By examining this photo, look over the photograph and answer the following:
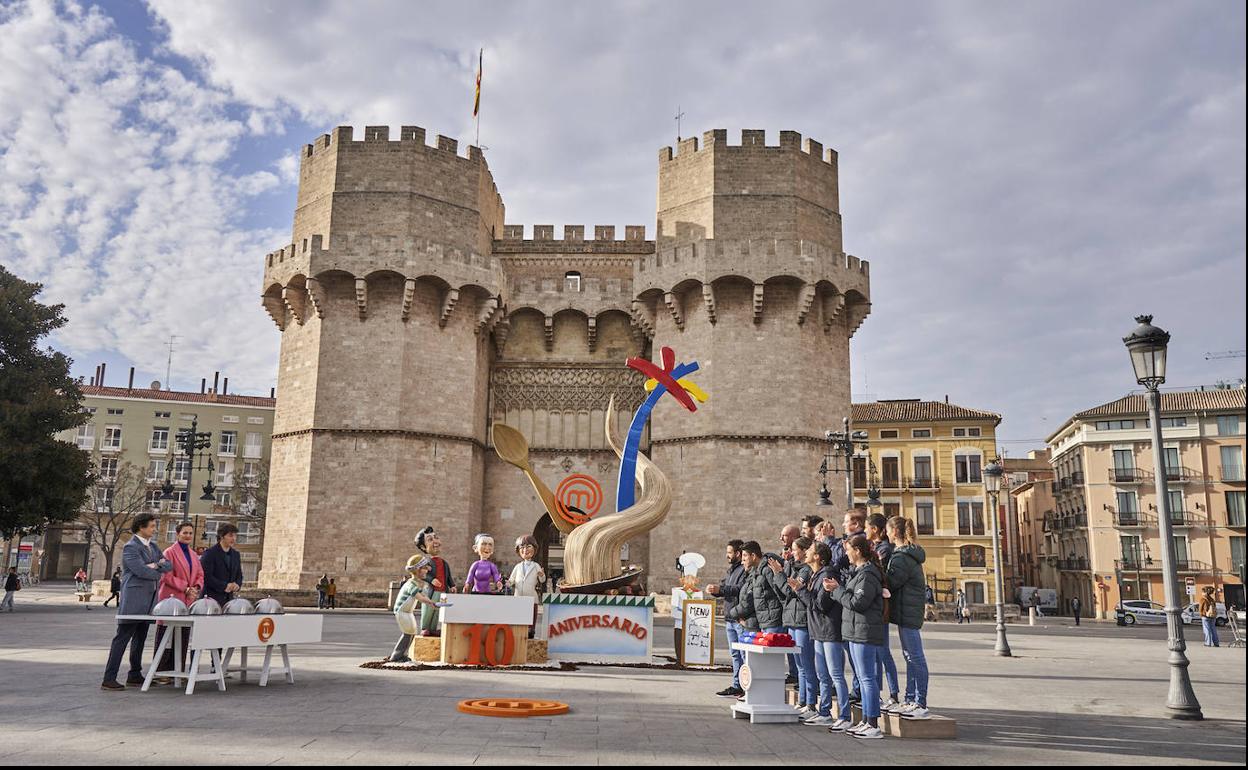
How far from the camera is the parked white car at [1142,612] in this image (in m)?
35.9

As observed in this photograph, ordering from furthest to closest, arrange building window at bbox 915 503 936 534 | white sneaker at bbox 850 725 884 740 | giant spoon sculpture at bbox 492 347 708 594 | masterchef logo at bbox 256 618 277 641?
building window at bbox 915 503 936 534 < giant spoon sculpture at bbox 492 347 708 594 < masterchef logo at bbox 256 618 277 641 < white sneaker at bbox 850 725 884 740

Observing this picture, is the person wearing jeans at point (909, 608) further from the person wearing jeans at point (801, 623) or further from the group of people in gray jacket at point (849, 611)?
the person wearing jeans at point (801, 623)

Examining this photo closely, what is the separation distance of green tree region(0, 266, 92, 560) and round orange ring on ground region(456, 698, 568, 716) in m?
20.8

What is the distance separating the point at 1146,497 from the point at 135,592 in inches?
1737

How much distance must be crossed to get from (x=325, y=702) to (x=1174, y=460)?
139ft

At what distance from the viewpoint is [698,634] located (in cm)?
1267

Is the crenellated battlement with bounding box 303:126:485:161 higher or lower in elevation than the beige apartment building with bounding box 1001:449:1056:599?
higher

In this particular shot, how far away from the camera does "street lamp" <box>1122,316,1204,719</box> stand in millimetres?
8484

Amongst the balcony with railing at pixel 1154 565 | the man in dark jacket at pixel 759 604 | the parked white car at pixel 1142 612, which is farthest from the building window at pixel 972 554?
the man in dark jacket at pixel 759 604

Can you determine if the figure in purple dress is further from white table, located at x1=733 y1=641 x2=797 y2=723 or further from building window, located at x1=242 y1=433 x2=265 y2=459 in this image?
building window, located at x1=242 y1=433 x2=265 y2=459

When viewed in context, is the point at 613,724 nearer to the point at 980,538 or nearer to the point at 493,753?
the point at 493,753

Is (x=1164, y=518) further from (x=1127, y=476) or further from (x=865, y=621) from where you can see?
(x=1127, y=476)

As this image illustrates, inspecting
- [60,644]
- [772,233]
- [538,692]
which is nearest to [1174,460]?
[772,233]

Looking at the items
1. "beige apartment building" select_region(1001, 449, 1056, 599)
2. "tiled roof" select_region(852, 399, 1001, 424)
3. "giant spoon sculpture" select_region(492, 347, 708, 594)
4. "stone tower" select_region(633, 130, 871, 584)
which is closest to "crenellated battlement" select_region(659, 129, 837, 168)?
"stone tower" select_region(633, 130, 871, 584)
